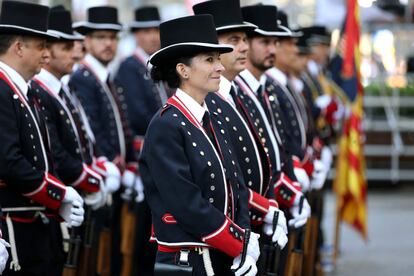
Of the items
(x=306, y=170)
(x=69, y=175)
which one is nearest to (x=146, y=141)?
(x=69, y=175)

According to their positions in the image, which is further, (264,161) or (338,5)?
(338,5)

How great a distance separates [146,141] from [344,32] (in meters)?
7.47

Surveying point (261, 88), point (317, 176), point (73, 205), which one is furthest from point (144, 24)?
point (73, 205)

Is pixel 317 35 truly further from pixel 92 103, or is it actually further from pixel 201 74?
pixel 201 74

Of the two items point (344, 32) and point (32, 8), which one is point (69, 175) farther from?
point (344, 32)

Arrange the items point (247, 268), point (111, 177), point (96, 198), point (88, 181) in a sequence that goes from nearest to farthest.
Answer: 1. point (247, 268)
2. point (88, 181)
3. point (96, 198)
4. point (111, 177)

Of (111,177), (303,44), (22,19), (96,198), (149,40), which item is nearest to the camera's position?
(22,19)

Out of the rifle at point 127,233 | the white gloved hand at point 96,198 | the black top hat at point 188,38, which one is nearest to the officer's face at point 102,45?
the rifle at point 127,233

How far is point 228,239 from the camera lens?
218 inches

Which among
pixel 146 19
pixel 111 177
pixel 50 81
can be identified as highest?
pixel 146 19

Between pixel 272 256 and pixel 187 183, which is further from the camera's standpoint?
pixel 272 256

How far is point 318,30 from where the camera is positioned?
43.6ft

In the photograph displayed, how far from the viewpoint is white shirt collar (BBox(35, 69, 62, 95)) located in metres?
7.85

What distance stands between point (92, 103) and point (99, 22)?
0.75 metres
